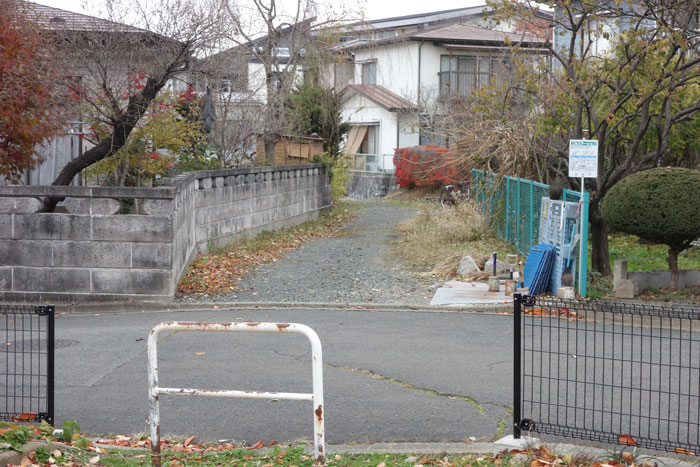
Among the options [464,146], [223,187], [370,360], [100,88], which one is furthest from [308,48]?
[370,360]

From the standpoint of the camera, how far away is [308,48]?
2331cm

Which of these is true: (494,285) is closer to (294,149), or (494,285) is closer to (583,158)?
(583,158)

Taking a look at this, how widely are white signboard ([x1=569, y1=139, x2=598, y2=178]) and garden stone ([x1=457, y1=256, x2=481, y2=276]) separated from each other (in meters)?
2.88

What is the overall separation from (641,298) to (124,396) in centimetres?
756

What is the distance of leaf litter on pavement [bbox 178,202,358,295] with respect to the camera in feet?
42.3

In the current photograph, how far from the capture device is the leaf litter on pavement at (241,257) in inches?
508

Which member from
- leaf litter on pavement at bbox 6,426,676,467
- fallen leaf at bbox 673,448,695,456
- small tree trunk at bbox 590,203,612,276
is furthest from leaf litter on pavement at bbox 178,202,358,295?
fallen leaf at bbox 673,448,695,456

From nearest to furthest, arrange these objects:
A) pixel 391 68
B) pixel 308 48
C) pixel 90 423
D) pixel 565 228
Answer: pixel 90 423
pixel 565 228
pixel 308 48
pixel 391 68

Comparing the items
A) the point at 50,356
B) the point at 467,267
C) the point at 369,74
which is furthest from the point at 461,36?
the point at 50,356

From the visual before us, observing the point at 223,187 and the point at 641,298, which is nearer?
the point at 641,298

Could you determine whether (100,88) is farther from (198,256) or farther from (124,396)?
(124,396)

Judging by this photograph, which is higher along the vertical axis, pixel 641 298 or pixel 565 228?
pixel 565 228

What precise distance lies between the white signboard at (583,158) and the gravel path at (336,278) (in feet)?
9.78

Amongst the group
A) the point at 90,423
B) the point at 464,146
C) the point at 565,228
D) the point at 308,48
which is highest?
the point at 308,48
